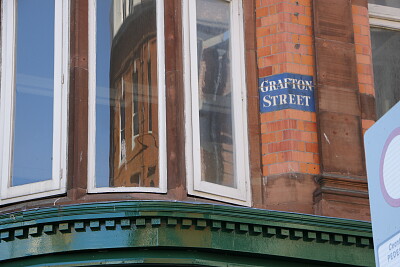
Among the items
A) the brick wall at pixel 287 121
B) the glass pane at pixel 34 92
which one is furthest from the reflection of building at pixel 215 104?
the glass pane at pixel 34 92

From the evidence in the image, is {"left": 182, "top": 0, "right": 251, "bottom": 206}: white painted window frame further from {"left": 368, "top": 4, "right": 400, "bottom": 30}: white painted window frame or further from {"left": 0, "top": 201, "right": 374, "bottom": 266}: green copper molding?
{"left": 368, "top": 4, "right": 400, "bottom": 30}: white painted window frame

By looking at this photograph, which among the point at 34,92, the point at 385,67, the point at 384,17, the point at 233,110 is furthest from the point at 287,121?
the point at 34,92

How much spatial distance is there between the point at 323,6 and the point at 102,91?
288 centimetres

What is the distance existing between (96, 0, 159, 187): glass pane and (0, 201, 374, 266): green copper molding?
25.7 inches

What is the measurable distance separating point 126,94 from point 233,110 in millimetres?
1253

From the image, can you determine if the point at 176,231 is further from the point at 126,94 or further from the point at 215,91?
the point at 215,91

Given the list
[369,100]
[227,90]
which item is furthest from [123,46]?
[369,100]

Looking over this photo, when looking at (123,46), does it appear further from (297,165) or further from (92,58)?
(297,165)

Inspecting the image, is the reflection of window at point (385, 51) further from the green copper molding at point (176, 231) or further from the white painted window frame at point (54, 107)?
the white painted window frame at point (54, 107)

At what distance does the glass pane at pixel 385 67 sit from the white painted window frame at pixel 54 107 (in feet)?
12.7

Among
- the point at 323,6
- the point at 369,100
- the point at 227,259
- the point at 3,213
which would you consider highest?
the point at 323,6

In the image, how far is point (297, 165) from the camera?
29.6ft

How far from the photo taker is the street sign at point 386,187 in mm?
2834

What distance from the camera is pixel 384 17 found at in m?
10.5
